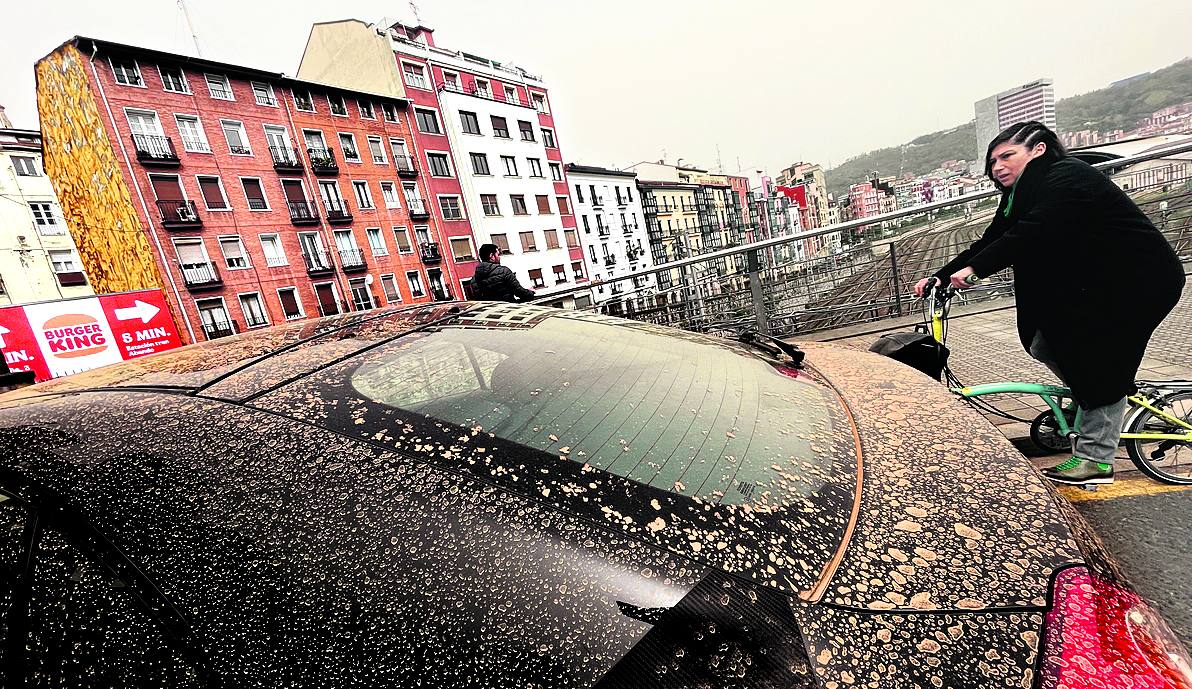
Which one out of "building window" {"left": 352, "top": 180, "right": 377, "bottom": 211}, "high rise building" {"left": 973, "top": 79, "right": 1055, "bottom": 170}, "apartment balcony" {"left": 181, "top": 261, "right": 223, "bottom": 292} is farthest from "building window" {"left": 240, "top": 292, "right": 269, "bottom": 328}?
"high rise building" {"left": 973, "top": 79, "right": 1055, "bottom": 170}

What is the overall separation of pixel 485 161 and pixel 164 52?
1665cm

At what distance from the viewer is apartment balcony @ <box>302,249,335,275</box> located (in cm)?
2483

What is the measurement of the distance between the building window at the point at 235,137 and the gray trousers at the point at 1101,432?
3127 centimetres

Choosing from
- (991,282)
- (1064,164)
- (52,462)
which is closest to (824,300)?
(991,282)

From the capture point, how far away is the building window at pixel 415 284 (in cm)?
2861

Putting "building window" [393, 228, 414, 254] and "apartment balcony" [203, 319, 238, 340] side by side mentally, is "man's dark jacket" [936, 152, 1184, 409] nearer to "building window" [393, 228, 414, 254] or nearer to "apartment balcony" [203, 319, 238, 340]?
"apartment balcony" [203, 319, 238, 340]

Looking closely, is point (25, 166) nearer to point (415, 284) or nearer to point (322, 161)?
point (322, 161)

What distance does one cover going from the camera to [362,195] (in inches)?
1080

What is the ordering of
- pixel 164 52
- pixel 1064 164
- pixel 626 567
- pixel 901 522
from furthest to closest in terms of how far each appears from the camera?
1. pixel 164 52
2. pixel 1064 164
3. pixel 901 522
4. pixel 626 567

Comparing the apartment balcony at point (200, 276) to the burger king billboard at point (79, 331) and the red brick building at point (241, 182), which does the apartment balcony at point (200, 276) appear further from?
the burger king billboard at point (79, 331)

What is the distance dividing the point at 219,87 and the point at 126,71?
11.5 ft

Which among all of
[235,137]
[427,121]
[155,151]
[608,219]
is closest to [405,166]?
[427,121]

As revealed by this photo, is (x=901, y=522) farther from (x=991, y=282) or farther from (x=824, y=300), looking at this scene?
(x=991, y=282)

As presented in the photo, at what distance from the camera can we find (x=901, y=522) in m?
0.91
